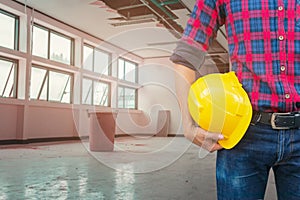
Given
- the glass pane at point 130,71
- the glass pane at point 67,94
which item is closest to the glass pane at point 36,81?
the glass pane at point 67,94

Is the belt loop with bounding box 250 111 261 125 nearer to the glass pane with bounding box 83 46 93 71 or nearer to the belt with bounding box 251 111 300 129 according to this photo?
the belt with bounding box 251 111 300 129

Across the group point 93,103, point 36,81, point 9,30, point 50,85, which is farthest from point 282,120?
point 93,103

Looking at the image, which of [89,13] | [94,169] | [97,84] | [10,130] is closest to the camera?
[94,169]

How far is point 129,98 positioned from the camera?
10.6 metres

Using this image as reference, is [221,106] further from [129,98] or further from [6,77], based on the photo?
[129,98]

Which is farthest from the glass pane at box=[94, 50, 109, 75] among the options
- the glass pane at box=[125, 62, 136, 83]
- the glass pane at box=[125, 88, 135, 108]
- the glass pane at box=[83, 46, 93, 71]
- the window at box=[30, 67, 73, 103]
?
the glass pane at box=[125, 88, 135, 108]

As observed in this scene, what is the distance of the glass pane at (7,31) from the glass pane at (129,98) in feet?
14.5

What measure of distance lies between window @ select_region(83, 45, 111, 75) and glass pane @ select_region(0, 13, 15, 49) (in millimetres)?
2064

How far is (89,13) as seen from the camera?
6918mm

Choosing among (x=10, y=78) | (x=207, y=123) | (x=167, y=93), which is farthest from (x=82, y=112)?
(x=207, y=123)

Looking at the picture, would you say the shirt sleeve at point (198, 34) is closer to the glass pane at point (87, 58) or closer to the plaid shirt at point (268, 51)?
the plaid shirt at point (268, 51)

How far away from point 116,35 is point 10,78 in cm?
317

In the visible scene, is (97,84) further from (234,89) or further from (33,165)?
(234,89)

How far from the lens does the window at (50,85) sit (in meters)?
7.02
